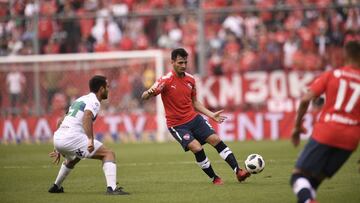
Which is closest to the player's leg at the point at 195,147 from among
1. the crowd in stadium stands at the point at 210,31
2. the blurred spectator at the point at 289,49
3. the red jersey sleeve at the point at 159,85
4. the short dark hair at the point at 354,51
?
the red jersey sleeve at the point at 159,85

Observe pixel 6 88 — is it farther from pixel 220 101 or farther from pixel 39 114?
pixel 220 101

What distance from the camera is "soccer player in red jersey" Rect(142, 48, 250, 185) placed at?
1373 cm

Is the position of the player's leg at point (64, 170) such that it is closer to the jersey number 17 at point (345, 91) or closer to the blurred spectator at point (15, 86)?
the jersey number 17 at point (345, 91)

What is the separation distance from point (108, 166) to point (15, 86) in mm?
17232

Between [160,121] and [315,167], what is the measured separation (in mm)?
17572

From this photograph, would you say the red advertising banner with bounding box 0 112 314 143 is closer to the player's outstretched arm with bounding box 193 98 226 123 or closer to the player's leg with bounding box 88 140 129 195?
the player's outstretched arm with bounding box 193 98 226 123

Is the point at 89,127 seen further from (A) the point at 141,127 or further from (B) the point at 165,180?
(A) the point at 141,127

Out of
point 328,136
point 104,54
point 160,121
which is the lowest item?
point 160,121

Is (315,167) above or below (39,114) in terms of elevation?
above

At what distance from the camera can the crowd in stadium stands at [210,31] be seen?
2654cm

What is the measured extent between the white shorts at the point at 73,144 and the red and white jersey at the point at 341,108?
14.2 feet

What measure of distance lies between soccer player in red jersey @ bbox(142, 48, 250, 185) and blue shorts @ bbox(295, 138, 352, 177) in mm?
4669

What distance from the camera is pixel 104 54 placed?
27.9 meters

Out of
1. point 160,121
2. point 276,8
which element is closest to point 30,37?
point 160,121
